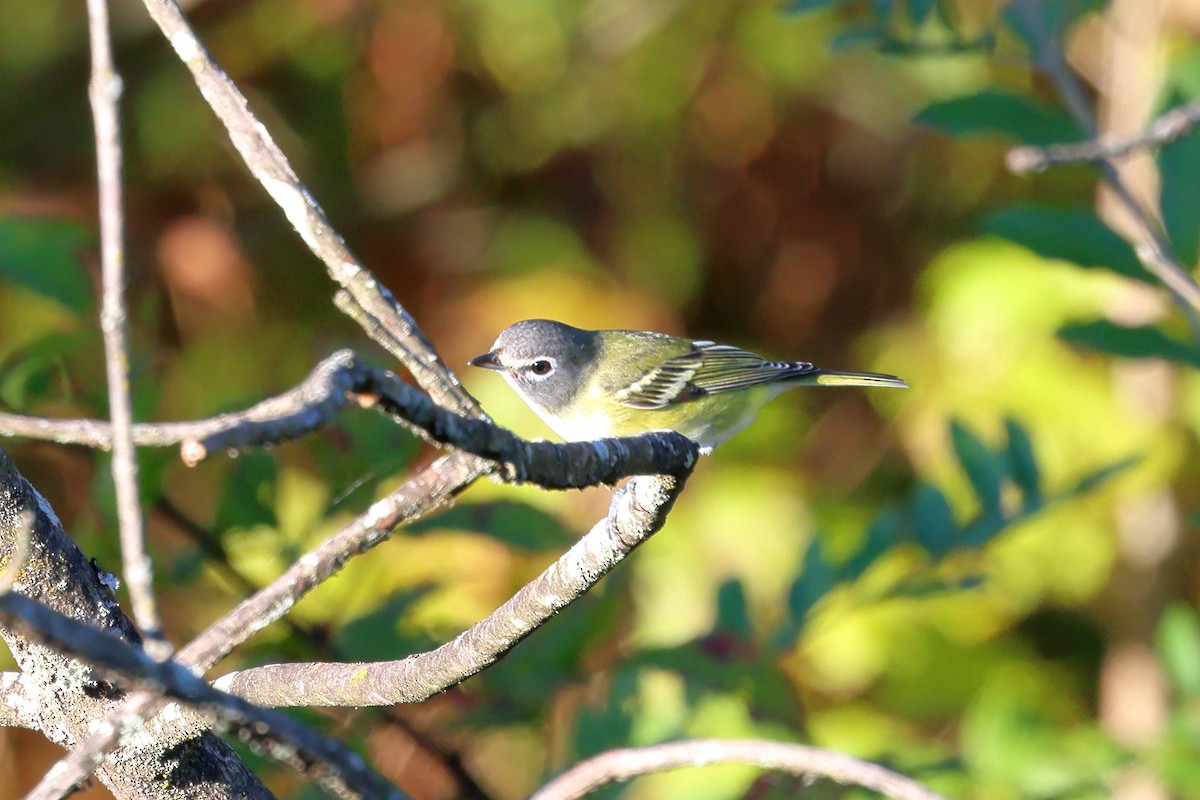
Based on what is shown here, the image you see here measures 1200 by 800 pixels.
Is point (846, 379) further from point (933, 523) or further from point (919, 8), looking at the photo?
point (919, 8)

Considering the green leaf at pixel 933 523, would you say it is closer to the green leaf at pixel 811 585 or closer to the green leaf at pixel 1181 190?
the green leaf at pixel 811 585

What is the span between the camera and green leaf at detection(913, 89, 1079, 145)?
2.92m

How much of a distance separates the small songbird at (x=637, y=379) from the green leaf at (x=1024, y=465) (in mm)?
763

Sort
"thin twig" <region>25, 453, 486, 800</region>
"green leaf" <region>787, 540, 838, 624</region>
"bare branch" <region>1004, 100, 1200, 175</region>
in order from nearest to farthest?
"thin twig" <region>25, 453, 486, 800</region> → "bare branch" <region>1004, 100, 1200, 175</region> → "green leaf" <region>787, 540, 838, 624</region>

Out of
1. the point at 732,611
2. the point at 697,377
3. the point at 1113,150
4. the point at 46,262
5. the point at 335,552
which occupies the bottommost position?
the point at 732,611

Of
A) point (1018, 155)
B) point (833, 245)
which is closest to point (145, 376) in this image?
point (1018, 155)

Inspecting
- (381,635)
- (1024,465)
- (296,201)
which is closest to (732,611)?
(1024,465)

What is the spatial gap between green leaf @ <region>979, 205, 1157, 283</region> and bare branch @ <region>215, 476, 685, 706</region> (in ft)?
5.37

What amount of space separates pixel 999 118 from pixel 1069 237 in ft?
1.24

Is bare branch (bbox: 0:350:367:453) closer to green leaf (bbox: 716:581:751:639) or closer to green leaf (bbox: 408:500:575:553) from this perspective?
green leaf (bbox: 408:500:575:553)

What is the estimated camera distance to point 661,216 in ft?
18.1

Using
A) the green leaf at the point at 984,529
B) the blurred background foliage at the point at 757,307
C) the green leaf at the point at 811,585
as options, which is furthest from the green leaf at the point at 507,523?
the green leaf at the point at 984,529

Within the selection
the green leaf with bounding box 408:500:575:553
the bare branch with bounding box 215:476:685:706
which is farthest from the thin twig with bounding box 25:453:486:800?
the green leaf with bounding box 408:500:575:553

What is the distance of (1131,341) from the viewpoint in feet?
9.37
